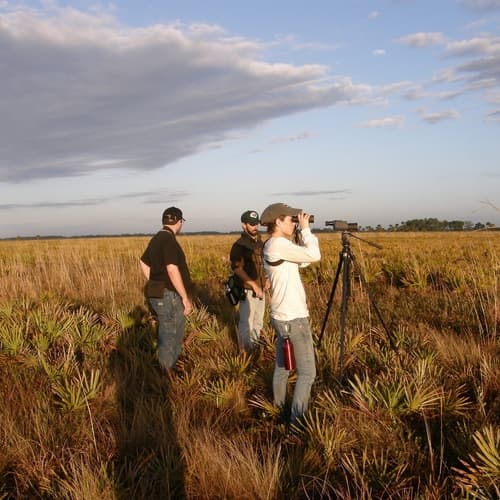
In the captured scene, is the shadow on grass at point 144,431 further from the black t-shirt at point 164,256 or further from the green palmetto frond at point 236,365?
the black t-shirt at point 164,256

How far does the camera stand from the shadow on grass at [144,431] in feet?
11.0

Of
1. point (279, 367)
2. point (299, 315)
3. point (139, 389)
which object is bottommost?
point (139, 389)

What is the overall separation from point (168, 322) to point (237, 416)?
1600 mm

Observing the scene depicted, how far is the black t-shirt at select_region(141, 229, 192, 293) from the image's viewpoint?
552 cm

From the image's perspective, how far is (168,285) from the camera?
567cm

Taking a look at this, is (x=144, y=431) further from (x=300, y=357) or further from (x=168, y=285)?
(x=168, y=285)

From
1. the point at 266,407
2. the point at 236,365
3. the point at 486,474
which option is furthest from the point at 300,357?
the point at 486,474

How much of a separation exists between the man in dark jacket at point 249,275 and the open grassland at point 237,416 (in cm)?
20

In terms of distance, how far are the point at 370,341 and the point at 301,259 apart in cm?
235

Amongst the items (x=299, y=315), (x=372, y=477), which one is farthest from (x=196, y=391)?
(x=372, y=477)

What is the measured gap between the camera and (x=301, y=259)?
158 inches

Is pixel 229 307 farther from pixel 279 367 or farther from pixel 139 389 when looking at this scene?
pixel 279 367

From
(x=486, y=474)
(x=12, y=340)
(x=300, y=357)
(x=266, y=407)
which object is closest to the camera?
(x=486, y=474)

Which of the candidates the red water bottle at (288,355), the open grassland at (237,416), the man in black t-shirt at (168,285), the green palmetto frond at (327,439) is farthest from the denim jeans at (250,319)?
the green palmetto frond at (327,439)
